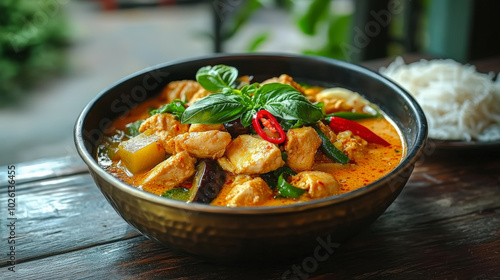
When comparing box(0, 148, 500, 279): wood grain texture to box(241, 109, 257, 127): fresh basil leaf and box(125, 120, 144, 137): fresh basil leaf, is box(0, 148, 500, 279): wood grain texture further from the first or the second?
box(241, 109, 257, 127): fresh basil leaf

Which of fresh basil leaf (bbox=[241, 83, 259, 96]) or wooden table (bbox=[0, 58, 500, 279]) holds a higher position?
fresh basil leaf (bbox=[241, 83, 259, 96])

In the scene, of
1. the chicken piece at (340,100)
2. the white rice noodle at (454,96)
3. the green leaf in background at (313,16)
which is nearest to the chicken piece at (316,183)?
the chicken piece at (340,100)

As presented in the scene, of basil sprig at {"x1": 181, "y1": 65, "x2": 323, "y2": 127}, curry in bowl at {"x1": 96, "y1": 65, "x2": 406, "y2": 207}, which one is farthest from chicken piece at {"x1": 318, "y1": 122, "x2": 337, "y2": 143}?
basil sprig at {"x1": 181, "y1": 65, "x2": 323, "y2": 127}

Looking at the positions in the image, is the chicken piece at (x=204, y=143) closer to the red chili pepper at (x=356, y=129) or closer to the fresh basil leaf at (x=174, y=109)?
the fresh basil leaf at (x=174, y=109)

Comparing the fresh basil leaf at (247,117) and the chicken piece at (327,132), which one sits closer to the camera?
the fresh basil leaf at (247,117)

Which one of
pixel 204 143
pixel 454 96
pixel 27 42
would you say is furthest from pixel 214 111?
pixel 27 42

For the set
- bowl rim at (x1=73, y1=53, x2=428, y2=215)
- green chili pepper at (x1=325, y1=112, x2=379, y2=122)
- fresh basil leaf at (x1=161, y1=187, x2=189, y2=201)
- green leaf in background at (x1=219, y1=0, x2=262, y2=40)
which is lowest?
green leaf in background at (x1=219, y1=0, x2=262, y2=40)

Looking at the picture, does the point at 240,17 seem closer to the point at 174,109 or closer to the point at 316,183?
the point at 174,109
